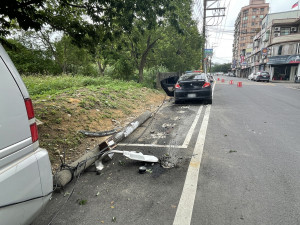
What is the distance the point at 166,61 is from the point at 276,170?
15.2 meters

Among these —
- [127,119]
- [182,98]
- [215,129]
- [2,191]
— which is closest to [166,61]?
[182,98]

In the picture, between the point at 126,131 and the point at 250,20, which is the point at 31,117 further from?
the point at 250,20

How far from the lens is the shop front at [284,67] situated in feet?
109

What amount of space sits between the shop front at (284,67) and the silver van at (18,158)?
40.0m

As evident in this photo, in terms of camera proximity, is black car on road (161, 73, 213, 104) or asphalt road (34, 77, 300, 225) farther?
black car on road (161, 73, 213, 104)

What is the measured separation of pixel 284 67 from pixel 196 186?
42.8 metres

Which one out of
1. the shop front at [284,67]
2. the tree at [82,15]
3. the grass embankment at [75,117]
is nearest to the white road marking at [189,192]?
the grass embankment at [75,117]

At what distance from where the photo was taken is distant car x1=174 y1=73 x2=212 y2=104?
886 centimetres

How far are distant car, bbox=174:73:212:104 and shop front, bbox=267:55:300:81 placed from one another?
32120 millimetres

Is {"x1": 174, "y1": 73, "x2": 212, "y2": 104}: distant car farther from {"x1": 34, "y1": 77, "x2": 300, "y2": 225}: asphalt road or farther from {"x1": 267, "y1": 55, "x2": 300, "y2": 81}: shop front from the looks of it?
{"x1": 267, "y1": 55, "x2": 300, "y2": 81}: shop front

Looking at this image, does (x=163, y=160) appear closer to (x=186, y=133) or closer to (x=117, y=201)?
(x=117, y=201)

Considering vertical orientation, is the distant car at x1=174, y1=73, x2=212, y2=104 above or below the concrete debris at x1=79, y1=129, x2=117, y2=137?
above

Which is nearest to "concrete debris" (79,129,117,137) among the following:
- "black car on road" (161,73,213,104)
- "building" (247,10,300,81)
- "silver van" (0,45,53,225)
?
"silver van" (0,45,53,225)

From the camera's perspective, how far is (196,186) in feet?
9.11
